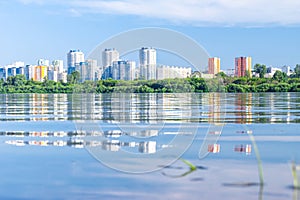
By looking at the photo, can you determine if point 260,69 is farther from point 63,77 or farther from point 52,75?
point 63,77

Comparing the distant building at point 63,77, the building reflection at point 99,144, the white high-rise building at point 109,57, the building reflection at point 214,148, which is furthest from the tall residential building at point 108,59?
the distant building at point 63,77

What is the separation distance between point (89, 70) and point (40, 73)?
342 feet

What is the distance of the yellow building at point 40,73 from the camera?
376 ft

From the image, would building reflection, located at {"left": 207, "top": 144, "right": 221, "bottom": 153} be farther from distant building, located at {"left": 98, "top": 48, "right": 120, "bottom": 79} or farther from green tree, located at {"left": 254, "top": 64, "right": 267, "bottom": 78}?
green tree, located at {"left": 254, "top": 64, "right": 267, "bottom": 78}

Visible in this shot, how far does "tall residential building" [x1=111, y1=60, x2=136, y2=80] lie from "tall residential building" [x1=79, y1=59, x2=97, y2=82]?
1.84ft

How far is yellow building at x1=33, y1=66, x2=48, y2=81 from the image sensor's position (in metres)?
115

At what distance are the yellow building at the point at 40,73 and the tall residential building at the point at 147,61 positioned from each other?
9660 cm

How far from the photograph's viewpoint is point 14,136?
13.9m

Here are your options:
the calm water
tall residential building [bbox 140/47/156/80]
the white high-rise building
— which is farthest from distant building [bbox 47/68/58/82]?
the calm water

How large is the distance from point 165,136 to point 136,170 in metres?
4.87

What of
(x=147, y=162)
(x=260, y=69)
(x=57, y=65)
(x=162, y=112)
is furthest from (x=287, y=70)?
(x=147, y=162)

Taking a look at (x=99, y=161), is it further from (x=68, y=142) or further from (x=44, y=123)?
(x=44, y=123)

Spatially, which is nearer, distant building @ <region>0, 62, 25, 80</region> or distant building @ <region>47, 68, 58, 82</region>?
distant building @ <region>47, 68, 58, 82</region>

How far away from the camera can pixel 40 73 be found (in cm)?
11825
